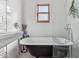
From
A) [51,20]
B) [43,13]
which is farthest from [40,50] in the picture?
[43,13]

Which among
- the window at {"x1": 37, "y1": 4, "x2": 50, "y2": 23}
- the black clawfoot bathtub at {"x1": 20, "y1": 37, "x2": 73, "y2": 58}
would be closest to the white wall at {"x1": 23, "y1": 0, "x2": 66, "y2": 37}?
the window at {"x1": 37, "y1": 4, "x2": 50, "y2": 23}

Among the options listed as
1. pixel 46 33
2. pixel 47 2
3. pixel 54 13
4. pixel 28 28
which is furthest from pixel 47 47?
pixel 47 2

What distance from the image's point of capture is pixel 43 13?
3.95 metres

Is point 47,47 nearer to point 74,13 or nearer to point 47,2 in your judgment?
point 74,13

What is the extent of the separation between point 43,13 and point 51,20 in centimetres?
36

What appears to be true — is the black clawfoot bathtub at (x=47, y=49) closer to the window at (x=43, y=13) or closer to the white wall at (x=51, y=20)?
the white wall at (x=51, y=20)

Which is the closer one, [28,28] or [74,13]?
[74,13]

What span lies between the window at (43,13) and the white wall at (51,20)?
11 centimetres

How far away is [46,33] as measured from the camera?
3869 mm

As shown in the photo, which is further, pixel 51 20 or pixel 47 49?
pixel 51 20

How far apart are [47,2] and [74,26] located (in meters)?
1.31

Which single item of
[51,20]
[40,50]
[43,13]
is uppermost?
[43,13]

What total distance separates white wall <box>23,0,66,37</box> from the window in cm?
11

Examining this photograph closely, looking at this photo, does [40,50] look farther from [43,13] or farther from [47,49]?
[43,13]
